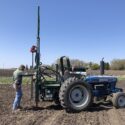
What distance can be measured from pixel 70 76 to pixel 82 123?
11.3 ft

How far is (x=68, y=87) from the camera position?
12.8m

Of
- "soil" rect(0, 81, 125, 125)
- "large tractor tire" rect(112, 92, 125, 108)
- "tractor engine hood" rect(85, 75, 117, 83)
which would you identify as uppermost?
"tractor engine hood" rect(85, 75, 117, 83)

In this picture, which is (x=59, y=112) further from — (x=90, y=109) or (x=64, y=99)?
(x=90, y=109)

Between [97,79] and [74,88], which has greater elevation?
[97,79]

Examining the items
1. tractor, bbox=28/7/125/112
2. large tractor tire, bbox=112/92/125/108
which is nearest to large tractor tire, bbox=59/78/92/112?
tractor, bbox=28/7/125/112

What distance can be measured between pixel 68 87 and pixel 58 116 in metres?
1.45

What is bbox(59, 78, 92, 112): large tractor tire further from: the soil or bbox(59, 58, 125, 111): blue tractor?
the soil

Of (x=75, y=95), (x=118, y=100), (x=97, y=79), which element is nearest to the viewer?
(x=75, y=95)

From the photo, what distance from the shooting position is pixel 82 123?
1052cm

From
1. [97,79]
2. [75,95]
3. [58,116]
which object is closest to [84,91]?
[75,95]

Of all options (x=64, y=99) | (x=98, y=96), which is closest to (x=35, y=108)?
(x=64, y=99)

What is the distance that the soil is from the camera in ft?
35.0

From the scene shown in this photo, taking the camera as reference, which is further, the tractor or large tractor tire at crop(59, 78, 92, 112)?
the tractor

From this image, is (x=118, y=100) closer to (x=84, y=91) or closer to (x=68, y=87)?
(x=84, y=91)
